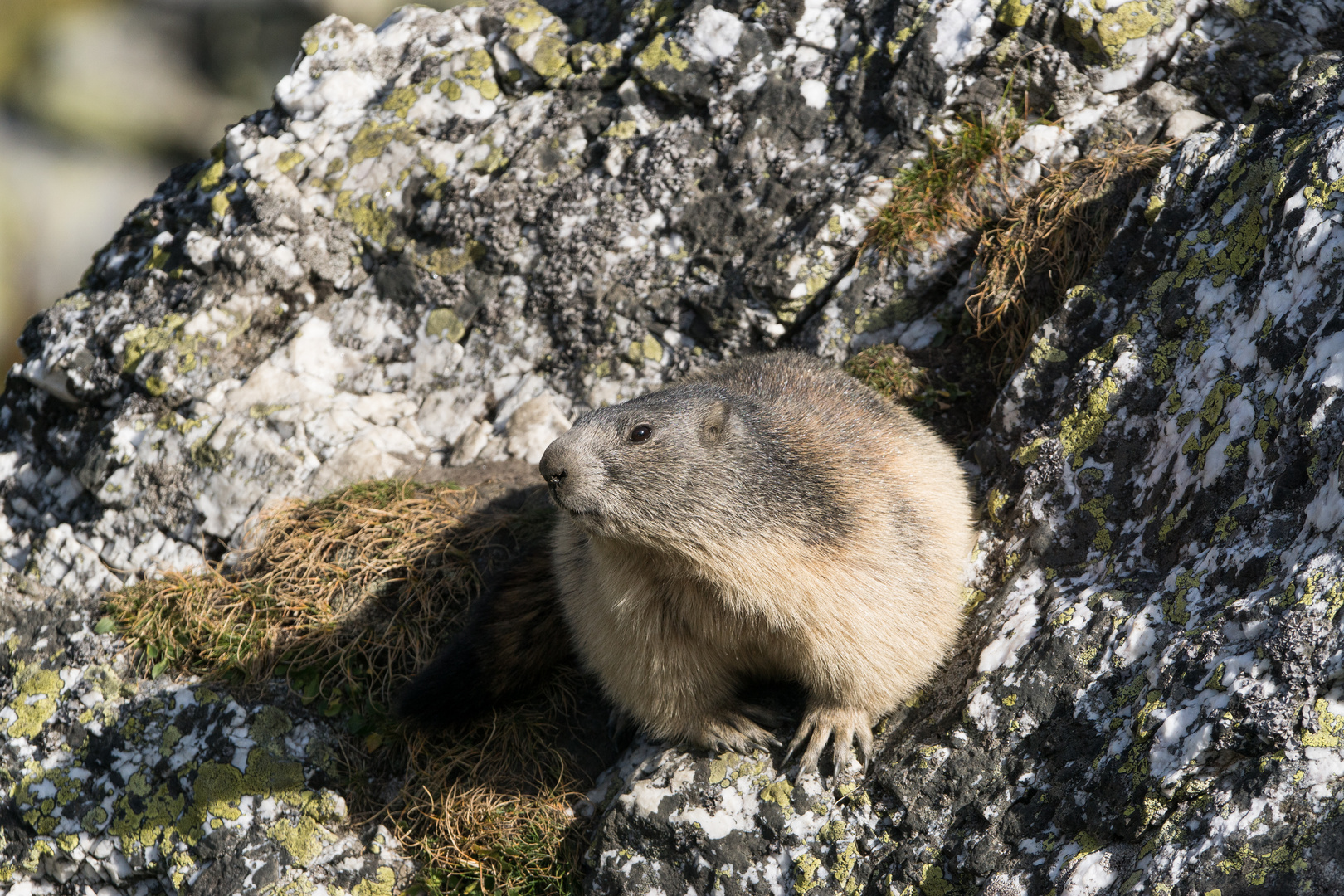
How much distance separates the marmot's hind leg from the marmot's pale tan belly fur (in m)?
0.44

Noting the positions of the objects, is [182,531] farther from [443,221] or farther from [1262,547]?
[1262,547]

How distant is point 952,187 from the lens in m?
6.70

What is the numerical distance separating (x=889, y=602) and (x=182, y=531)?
16.9 feet

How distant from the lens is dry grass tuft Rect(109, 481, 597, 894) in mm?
5492

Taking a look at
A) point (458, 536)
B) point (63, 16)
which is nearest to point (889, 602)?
point (458, 536)

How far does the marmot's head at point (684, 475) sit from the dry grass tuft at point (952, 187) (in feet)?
8.04

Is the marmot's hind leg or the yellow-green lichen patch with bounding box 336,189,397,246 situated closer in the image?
the marmot's hind leg

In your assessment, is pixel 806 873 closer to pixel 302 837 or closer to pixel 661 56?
pixel 302 837

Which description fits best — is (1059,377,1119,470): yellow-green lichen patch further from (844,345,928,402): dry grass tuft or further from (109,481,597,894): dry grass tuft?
(109,481,597,894): dry grass tuft

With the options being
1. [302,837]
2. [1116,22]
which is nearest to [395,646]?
[302,837]

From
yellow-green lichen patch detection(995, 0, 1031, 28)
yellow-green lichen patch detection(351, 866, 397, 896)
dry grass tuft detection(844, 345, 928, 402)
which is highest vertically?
yellow-green lichen patch detection(995, 0, 1031, 28)

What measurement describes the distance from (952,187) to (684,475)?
342 centimetres

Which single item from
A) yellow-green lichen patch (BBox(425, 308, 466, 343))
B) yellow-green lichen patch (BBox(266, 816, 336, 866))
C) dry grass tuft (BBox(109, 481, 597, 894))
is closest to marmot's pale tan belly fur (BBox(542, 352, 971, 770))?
dry grass tuft (BBox(109, 481, 597, 894))

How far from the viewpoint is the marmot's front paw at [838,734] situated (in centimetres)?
482
